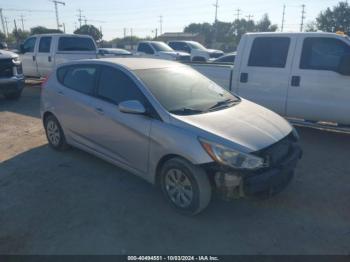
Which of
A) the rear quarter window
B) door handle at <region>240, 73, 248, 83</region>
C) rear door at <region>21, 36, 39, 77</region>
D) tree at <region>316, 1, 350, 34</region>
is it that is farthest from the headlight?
tree at <region>316, 1, 350, 34</region>

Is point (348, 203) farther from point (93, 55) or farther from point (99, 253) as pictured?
point (93, 55)

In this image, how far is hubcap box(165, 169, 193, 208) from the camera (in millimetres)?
3355

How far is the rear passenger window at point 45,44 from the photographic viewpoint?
11446 mm

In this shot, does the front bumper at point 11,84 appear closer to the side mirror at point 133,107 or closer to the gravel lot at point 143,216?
the gravel lot at point 143,216

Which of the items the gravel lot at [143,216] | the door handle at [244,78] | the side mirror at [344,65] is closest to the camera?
the gravel lot at [143,216]

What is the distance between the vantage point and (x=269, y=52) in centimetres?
601

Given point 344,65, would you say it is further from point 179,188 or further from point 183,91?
point 179,188

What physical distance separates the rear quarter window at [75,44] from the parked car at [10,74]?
226cm

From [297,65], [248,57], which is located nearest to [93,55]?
[248,57]

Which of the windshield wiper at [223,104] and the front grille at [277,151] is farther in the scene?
the windshield wiper at [223,104]

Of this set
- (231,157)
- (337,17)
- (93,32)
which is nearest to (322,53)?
(231,157)

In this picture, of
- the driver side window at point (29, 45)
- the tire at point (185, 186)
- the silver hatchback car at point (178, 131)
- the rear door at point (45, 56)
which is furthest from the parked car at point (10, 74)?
the tire at point (185, 186)

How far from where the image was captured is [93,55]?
37.9ft

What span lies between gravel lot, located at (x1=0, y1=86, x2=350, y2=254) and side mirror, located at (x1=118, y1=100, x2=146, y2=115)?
1114mm
